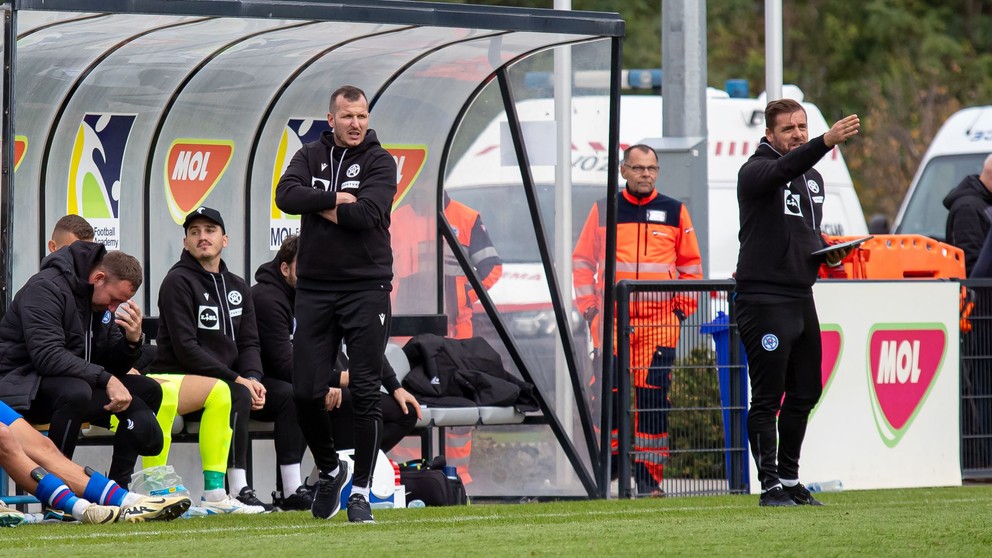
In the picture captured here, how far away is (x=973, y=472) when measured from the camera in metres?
10.2

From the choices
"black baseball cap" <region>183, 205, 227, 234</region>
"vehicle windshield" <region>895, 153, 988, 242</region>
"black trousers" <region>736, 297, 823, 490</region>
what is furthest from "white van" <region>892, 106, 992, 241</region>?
"black baseball cap" <region>183, 205, 227, 234</region>

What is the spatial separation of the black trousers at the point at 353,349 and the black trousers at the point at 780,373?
1.78 m

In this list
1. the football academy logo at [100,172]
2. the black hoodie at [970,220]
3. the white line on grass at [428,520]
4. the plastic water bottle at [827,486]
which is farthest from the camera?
the black hoodie at [970,220]

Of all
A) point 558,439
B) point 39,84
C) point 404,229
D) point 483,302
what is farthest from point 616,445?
point 39,84

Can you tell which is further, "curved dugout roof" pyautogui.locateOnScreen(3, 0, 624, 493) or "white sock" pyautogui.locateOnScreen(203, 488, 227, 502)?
"curved dugout roof" pyautogui.locateOnScreen(3, 0, 624, 493)

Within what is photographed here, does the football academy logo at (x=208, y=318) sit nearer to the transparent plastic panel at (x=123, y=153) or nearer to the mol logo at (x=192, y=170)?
the transparent plastic panel at (x=123, y=153)

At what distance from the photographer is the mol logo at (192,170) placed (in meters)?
10.1

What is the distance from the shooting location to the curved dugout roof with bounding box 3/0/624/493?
29.1ft

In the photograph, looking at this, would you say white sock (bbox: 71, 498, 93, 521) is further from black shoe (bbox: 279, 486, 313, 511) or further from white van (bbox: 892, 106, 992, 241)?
white van (bbox: 892, 106, 992, 241)

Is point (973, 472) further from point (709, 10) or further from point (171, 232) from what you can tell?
point (709, 10)

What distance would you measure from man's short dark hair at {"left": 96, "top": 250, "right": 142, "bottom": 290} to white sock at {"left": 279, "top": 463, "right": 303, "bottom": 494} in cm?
153

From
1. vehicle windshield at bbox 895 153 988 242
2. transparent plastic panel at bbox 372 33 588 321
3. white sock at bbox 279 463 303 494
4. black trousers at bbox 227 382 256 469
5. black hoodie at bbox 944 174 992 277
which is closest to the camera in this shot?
black trousers at bbox 227 382 256 469

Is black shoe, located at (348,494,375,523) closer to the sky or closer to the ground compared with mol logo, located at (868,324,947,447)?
closer to the ground

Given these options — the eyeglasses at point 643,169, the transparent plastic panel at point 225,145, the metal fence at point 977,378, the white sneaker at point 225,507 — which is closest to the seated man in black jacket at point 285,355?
the white sneaker at point 225,507
